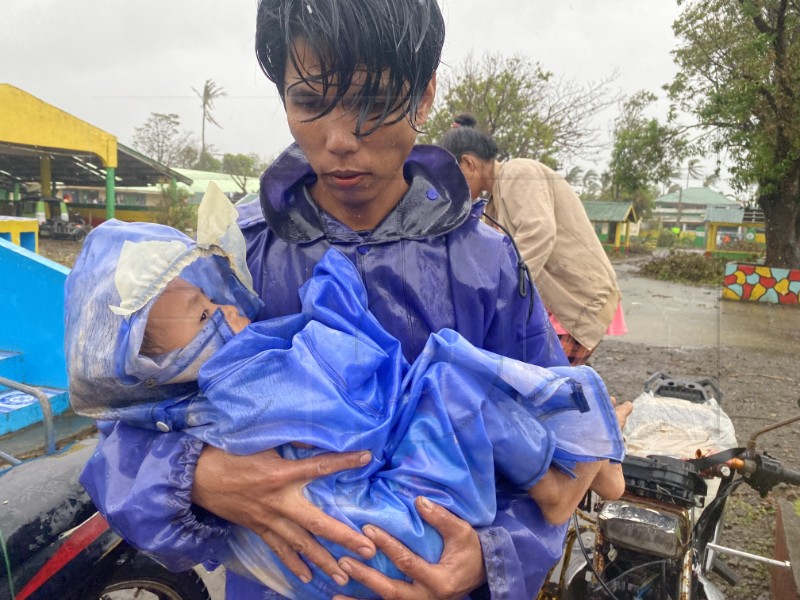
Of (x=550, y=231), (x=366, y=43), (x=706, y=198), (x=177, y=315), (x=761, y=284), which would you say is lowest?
(x=761, y=284)

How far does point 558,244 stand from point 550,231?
0.91ft

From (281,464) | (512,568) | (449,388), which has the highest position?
(449,388)

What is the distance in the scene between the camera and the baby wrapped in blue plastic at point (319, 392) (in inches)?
31.3

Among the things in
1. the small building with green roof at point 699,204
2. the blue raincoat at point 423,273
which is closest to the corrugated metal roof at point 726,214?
the small building with green roof at point 699,204

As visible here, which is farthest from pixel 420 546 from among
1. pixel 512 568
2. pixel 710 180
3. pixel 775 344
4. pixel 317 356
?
pixel 710 180

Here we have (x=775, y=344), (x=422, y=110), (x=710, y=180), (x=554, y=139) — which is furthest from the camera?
(x=710, y=180)

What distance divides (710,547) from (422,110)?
1821mm

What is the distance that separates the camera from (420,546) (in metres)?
0.81

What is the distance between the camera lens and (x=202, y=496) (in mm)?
837

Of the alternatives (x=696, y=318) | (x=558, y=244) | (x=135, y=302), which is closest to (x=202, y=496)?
(x=135, y=302)

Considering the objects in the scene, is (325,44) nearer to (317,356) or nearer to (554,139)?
(317,356)

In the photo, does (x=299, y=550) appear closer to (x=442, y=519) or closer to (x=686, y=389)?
(x=442, y=519)

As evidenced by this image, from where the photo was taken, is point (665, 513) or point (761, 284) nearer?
point (665, 513)

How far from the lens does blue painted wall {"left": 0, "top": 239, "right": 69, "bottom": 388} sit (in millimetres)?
1424
